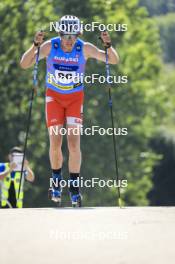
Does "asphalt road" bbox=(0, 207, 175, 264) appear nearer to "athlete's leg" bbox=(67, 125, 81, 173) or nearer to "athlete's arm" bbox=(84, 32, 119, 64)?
"athlete's leg" bbox=(67, 125, 81, 173)

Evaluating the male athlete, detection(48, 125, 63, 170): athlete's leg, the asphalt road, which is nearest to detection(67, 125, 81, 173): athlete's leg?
the male athlete

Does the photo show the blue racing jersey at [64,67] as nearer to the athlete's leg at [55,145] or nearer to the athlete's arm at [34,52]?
the athlete's arm at [34,52]

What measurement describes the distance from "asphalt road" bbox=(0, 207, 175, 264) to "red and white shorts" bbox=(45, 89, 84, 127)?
2.16m

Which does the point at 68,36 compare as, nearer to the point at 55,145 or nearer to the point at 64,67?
the point at 64,67

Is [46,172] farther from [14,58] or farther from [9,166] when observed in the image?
[9,166]

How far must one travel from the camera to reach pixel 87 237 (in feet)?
30.0

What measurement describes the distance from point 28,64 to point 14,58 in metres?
25.3

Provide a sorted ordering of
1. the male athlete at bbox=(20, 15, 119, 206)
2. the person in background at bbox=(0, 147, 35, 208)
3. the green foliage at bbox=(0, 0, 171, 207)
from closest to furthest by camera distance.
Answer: the male athlete at bbox=(20, 15, 119, 206), the person in background at bbox=(0, 147, 35, 208), the green foliage at bbox=(0, 0, 171, 207)

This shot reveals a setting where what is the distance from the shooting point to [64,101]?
12.9 m

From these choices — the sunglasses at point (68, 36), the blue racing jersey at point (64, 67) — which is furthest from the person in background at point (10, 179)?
the sunglasses at point (68, 36)

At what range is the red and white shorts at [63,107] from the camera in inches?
509

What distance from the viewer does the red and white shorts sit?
42.4ft

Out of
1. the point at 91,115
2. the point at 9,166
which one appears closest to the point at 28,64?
the point at 9,166

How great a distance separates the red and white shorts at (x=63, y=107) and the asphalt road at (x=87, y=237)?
2159mm
